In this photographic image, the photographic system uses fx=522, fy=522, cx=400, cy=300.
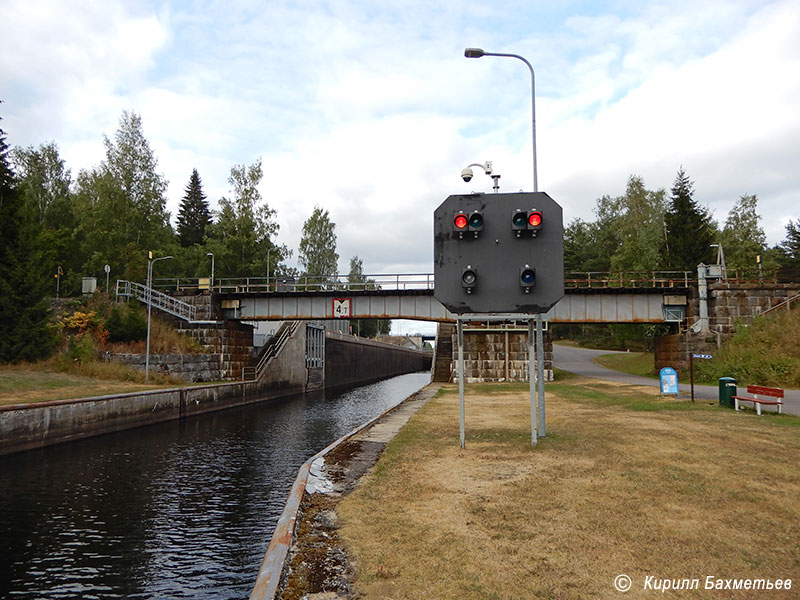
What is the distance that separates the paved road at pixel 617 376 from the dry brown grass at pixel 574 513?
30.6 ft

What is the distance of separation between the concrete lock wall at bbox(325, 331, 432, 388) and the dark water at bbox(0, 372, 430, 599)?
39874 mm

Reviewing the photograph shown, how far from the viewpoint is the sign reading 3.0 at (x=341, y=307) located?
4606 centimetres

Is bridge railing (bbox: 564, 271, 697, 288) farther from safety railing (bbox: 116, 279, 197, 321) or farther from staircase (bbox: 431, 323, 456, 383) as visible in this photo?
safety railing (bbox: 116, 279, 197, 321)

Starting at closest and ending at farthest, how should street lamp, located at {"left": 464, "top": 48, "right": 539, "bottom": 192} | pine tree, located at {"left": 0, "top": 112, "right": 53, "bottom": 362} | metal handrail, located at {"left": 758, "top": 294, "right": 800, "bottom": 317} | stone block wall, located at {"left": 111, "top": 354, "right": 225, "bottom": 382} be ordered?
street lamp, located at {"left": 464, "top": 48, "right": 539, "bottom": 192}
pine tree, located at {"left": 0, "top": 112, "right": 53, "bottom": 362}
stone block wall, located at {"left": 111, "top": 354, "right": 225, "bottom": 382}
metal handrail, located at {"left": 758, "top": 294, "right": 800, "bottom": 317}

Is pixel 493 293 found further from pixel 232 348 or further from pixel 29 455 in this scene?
pixel 232 348

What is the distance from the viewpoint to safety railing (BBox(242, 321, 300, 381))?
1790 inches

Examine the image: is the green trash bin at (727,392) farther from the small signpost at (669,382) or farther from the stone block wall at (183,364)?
the stone block wall at (183,364)

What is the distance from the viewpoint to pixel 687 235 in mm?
59750

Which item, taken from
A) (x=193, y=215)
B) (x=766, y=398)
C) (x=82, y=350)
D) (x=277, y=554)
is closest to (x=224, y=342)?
(x=82, y=350)

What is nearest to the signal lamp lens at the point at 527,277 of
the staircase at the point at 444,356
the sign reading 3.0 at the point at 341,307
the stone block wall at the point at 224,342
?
the staircase at the point at 444,356

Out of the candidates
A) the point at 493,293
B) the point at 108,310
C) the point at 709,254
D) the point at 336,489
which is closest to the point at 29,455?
the point at 336,489

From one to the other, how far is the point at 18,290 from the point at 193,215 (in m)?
64.9

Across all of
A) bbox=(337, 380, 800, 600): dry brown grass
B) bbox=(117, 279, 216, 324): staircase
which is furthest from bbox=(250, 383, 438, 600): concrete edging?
bbox=(117, 279, 216, 324): staircase

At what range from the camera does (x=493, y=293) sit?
1273cm
